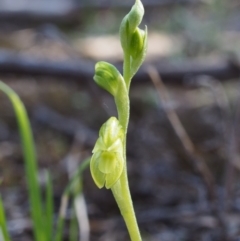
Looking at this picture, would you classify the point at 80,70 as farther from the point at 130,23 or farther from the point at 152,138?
the point at 130,23

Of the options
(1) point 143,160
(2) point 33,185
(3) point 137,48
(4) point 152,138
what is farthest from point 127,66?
(4) point 152,138

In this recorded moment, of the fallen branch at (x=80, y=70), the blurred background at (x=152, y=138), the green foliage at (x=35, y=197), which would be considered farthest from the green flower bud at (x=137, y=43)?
the fallen branch at (x=80, y=70)

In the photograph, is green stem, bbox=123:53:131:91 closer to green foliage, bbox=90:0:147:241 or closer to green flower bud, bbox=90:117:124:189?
green foliage, bbox=90:0:147:241

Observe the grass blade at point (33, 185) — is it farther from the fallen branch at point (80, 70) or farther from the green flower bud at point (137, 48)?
the fallen branch at point (80, 70)

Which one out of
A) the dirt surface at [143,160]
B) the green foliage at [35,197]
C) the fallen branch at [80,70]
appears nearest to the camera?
the green foliage at [35,197]

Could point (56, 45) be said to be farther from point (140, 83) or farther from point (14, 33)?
point (140, 83)

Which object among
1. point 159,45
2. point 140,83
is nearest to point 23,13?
point 159,45
